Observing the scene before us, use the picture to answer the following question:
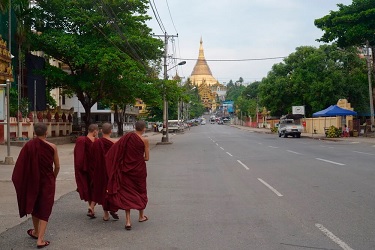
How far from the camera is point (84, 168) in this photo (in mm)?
7590

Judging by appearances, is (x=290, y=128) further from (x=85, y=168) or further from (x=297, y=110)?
(x=85, y=168)

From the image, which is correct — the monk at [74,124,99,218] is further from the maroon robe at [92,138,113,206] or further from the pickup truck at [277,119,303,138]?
the pickup truck at [277,119,303,138]

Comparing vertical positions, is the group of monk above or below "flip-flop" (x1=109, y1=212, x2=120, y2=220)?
above

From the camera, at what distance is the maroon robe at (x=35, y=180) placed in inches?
231

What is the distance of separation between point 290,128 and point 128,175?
3837 cm

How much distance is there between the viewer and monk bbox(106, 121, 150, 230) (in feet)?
22.3

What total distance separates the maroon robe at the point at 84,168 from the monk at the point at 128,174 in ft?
2.24

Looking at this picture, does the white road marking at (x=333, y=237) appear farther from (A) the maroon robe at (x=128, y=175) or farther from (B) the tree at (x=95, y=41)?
(B) the tree at (x=95, y=41)

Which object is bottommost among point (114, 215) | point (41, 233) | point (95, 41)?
point (114, 215)

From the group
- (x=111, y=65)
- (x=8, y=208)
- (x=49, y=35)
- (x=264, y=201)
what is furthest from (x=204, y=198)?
(x=49, y=35)

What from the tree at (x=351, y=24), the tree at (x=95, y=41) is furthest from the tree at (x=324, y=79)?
the tree at (x=95, y=41)

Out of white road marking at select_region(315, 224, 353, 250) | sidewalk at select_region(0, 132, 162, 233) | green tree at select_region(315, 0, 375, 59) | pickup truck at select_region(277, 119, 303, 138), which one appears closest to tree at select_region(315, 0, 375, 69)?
green tree at select_region(315, 0, 375, 59)

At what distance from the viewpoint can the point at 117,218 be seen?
746 cm

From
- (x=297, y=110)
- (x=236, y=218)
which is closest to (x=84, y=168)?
(x=236, y=218)
